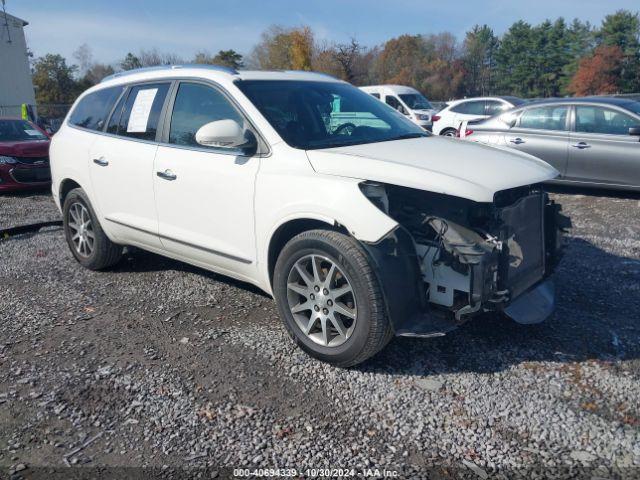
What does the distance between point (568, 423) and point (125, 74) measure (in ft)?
15.5

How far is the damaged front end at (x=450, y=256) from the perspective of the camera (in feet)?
10.3

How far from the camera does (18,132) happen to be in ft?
36.9

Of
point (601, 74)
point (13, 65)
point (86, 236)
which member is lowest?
point (86, 236)

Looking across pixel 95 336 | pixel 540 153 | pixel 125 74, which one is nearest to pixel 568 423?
pixel 95 336

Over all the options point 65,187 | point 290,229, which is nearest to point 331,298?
point 290,229

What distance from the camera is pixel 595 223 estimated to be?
7.14m

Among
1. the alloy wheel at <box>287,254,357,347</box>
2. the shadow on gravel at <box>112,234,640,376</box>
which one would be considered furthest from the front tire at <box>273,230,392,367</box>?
the shadow on gravel at <box>112,234,640,376</box>

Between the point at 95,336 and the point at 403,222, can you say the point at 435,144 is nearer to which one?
the point at 403,222

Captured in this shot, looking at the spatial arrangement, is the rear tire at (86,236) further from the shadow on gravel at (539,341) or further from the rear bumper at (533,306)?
the rear bumper at (533,306)

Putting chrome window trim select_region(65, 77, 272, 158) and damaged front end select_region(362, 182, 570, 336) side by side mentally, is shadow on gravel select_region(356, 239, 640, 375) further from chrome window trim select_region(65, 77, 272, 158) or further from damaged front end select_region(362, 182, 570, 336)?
chrome window trim select_region(65, 77, 272, 158)

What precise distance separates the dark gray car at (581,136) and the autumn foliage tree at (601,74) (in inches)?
1950

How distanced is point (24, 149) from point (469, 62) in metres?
69.0

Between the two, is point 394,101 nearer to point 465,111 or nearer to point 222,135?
point 465,111

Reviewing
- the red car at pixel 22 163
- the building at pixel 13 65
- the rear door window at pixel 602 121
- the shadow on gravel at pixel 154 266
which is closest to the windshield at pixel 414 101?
the rear door window at pixel 602 121
